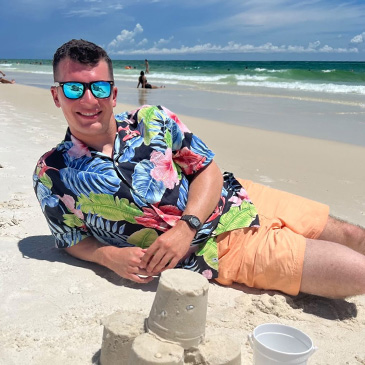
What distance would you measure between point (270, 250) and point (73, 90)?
143 centimetres

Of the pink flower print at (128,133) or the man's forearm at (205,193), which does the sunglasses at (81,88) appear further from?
the man's forearm at (205,193)

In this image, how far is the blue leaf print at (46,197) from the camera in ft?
8.82

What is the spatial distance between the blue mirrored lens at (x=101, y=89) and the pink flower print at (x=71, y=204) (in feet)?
1.94

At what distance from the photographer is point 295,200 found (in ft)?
10.6

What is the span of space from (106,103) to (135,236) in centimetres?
77

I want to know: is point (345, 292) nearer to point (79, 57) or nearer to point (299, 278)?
point (299, 278)

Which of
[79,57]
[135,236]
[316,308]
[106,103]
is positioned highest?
[79,57]

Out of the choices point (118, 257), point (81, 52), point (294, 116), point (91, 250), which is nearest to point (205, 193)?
point (118, 257)

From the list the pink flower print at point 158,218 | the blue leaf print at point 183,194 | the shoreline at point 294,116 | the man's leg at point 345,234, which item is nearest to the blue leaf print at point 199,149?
the blue leaf print at point 183,194

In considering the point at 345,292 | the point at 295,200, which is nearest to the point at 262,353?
the point at 345,292

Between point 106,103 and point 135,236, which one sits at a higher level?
point 106,103

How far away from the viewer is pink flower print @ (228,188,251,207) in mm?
2996

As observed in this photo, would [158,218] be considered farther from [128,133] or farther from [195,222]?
[128,133]

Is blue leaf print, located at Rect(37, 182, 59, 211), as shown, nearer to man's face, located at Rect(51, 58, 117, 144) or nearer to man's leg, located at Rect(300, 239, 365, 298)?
man's face, located at Rect(51, 58, 117, 144)
